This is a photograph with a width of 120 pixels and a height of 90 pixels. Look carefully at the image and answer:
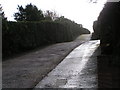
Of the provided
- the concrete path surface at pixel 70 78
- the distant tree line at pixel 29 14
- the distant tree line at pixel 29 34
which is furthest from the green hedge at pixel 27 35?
the distant tree line at pixel 29 14

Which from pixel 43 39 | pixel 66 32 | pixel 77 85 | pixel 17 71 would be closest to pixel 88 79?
pixel 77 85

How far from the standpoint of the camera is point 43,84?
8891 mm

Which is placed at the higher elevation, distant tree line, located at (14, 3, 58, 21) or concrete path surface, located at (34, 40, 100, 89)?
distant tree line, located at (14, 3, 58, 21)

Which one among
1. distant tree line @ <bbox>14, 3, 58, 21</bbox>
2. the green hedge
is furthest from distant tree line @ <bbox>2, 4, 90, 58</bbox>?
distant tree line @ <bbox>14, 3, 58, 21</bbox>

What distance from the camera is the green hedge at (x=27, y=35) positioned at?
680 inches

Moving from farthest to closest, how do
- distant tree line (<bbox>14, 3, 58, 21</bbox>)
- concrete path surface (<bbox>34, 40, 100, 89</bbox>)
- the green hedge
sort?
1. distant tree line (<bbox>14, 3, 58, 21</bbox>)
2. the green hedge
3. concrete path surface (<bbox>34, 40, 100, 89</bbox>)

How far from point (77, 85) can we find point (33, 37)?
13.4m

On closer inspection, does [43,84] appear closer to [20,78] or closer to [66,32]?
[20,78]

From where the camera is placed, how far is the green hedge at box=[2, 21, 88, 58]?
56.6 feet

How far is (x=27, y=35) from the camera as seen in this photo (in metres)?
20.3

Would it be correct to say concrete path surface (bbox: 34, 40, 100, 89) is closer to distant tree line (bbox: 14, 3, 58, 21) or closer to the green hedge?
the green hedge

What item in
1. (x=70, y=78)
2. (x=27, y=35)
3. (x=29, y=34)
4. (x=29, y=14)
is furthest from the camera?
(x=29, y=14)

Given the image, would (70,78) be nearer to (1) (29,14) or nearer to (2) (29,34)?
(2) (29,34)

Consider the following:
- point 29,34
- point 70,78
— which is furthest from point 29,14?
point 70,78
